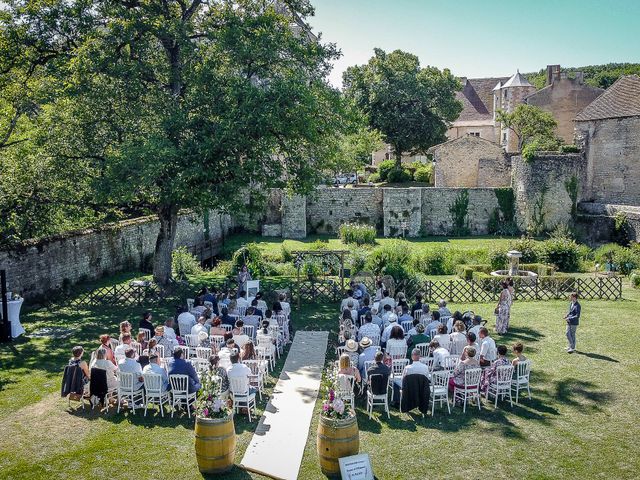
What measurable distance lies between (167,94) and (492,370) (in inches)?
592

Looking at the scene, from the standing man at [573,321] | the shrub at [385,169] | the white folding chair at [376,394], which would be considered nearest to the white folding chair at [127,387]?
the white folding chair at [376,394]

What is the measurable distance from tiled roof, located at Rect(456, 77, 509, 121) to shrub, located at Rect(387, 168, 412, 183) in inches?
737

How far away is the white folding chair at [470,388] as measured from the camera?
11797 millimetres

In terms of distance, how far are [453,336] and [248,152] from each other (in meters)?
10.3

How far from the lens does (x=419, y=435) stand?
422 inches

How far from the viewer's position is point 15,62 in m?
21.0

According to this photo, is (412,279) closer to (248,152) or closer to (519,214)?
(248,152)

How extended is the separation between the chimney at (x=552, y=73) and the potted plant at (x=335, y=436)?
53.2 metres

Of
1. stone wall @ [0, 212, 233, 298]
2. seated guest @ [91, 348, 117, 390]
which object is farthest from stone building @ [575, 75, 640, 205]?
seated guest @ [91, 348, 117, 390]

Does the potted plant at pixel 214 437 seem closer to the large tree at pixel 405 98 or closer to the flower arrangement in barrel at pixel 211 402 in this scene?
the flower arrangement in barrel at pixel 211 402

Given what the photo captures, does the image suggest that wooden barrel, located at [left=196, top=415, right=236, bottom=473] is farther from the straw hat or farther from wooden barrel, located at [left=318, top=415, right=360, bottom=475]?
the straw hat

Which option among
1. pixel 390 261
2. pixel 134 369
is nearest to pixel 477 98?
pixel 390 261

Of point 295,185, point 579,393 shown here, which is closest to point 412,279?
point 295,185

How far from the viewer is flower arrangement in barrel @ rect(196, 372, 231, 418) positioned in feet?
30.5
